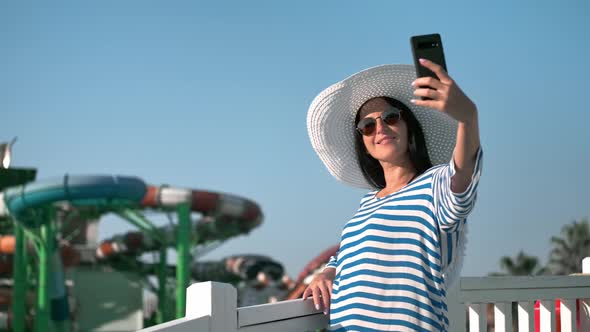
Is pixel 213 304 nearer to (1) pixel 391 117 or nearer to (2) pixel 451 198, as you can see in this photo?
(2) pixel 451 198

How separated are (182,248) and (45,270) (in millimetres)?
3820

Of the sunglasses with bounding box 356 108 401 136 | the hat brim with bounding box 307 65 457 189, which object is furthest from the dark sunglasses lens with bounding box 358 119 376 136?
the hat brim with bounding box 307 65 457 189

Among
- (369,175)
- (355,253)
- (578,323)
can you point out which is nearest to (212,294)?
(355,253)

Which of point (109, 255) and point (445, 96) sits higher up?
point (445, 96)

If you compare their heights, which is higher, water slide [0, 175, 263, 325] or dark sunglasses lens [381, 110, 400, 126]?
dark sunglasses lens [381, 110, 400, 126]

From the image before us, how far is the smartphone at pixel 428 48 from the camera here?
6.00ft

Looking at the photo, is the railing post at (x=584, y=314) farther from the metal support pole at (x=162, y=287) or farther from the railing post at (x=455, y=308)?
the metal support pole at (x=162, y=287)

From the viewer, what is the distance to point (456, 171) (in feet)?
6.09

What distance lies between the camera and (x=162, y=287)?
29062mm

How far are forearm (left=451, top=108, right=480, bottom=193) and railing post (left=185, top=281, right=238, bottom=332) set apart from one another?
61 cm

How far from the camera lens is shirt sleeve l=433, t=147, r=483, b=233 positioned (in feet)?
6.05

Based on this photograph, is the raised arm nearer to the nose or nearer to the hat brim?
the nose

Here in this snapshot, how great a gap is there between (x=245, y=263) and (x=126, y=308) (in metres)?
5.82

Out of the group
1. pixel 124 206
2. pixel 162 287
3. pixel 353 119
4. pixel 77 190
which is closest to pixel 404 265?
pixel 353 119
